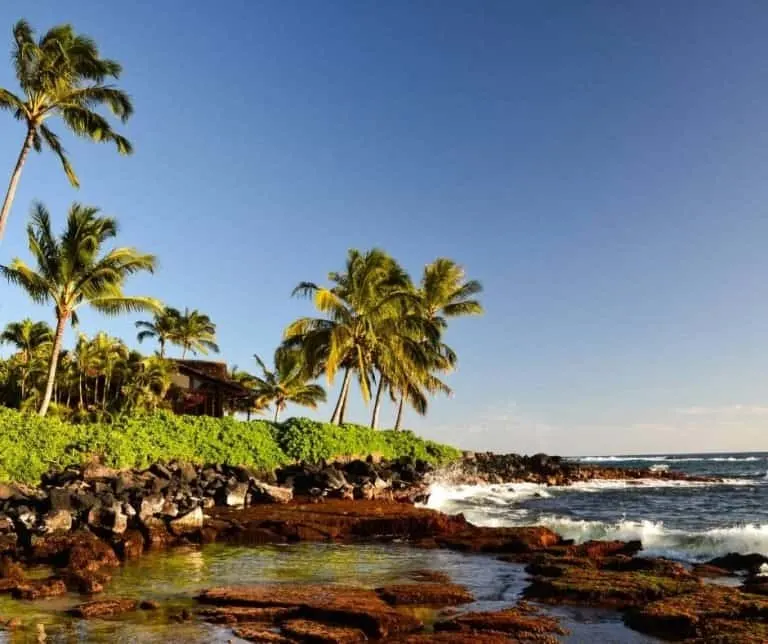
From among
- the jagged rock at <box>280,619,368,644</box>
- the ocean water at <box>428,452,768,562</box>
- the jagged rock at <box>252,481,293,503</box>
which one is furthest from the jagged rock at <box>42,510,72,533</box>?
the ocean water at <box>428,452,768,562</box>

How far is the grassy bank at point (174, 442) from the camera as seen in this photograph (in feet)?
65.2

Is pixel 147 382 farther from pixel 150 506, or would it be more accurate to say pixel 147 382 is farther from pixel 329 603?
pixel 329 603

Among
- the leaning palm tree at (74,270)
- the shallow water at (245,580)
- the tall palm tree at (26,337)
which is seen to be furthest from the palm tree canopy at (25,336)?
the shallow water at (245,580)

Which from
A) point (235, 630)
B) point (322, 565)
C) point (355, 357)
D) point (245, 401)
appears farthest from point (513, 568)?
point (245, 401)

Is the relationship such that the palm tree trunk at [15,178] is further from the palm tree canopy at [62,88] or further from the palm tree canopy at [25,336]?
the palm tree canopy at [25,336]

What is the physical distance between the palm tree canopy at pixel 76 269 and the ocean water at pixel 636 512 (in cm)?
1438

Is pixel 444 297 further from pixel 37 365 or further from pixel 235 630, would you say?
pixel 235 630

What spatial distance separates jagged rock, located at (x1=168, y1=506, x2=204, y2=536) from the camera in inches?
616

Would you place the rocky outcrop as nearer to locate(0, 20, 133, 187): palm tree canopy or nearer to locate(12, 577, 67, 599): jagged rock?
locate(12, 577, 67, 599): jagged rock

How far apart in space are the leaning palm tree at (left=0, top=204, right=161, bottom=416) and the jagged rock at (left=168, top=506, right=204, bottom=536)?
10711 millimetres

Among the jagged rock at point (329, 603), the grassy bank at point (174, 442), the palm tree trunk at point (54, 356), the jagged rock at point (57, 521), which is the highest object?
the palm tree trunk at point (54, 356)

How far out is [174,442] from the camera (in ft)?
80.3

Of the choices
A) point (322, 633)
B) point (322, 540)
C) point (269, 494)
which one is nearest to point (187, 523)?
point (322, 540)

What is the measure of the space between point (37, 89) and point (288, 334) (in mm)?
15351
